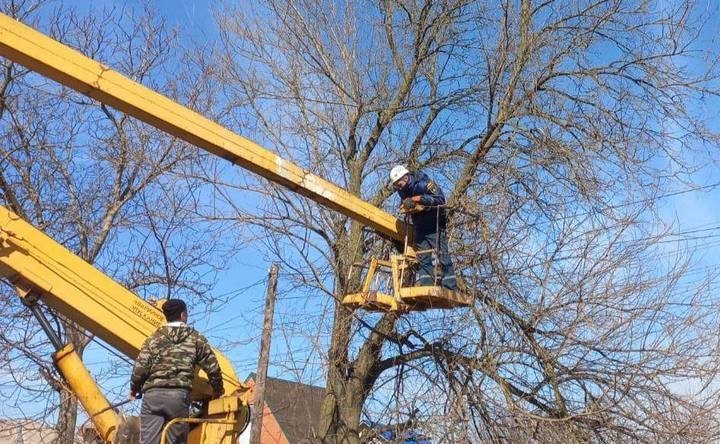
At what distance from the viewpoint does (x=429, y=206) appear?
8148 mm

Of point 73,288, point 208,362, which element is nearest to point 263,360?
point 73,288

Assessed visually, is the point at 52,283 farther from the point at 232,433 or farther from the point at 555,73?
the point at 555,73

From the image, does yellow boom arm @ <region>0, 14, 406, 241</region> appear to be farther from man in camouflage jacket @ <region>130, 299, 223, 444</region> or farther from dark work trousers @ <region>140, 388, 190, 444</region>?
A: dark work trousers @ <region>140, 388, 190, 444</region>

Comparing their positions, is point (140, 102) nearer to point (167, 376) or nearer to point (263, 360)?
point (167, 376)

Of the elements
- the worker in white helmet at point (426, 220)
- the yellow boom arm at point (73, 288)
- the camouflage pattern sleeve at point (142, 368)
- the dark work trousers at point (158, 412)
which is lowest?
Result: the dark work trousers at point (158, 412)

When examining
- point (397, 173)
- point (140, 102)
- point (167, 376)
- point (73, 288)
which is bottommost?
point (167, 376)

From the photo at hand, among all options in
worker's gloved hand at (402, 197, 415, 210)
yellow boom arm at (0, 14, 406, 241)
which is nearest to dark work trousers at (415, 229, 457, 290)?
worker's gloved hand at (402, 197, 415, 210)

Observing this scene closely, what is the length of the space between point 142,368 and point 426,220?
3.39 m

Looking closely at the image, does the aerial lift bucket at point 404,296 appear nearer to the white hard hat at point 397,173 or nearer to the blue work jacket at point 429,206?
the blue work jacket at point 429,206

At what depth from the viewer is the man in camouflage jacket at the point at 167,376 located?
5.89 meters

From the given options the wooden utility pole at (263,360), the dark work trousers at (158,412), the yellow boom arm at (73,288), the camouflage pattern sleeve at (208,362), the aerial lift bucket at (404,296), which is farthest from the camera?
the wooden utility pole at (263,360)

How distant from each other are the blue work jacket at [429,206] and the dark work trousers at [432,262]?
69mm

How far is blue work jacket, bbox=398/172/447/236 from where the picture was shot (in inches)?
324

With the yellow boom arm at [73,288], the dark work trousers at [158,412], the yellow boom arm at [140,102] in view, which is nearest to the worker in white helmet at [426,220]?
the yellow boom arm at [140,102]
